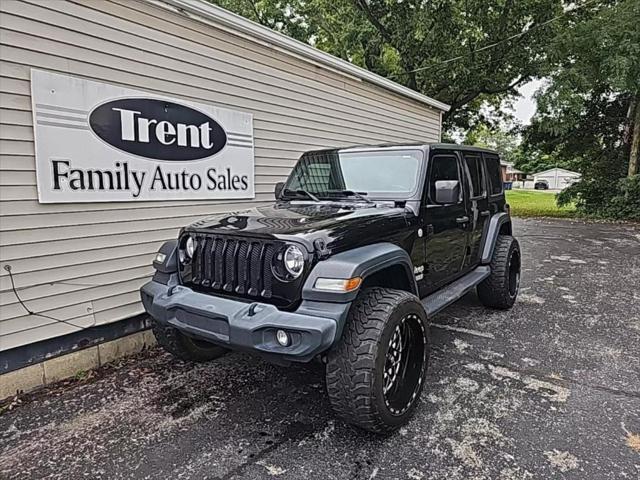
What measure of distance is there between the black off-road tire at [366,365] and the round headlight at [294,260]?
1.28 ft

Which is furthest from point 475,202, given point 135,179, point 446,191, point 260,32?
point 135,179

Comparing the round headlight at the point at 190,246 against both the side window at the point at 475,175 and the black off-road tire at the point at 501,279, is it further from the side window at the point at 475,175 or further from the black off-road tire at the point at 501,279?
the black off-road tire at the point at 501,279

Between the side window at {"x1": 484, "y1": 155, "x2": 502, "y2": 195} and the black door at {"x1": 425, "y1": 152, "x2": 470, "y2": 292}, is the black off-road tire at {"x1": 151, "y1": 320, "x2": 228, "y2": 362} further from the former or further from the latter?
the side window at {"x1": 484, "y1": 155, "x2": 502, "y2": 195}

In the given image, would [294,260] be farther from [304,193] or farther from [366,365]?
[304,193]

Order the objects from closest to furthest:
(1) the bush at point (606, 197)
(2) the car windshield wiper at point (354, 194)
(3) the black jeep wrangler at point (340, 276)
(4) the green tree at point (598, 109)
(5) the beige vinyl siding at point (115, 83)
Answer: (3) the black jeep wrangler at point (340, 276)
(5) the beige vinyl siding at point (115, 83)
(2) the car windshield wiper at point (354, 194)
(4) the green tree at point (598, 109)
(1) the bush at point (606, 197)

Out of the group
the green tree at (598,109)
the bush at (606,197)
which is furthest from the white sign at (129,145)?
the bush at (606,197)

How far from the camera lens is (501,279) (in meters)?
4.59

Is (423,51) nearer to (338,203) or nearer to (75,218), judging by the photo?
(338,203)

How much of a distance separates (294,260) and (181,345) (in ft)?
4.74

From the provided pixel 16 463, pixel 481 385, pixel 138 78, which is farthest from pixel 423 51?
pixel 16 463

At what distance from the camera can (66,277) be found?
338 centimetres

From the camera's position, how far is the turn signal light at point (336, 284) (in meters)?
2.34

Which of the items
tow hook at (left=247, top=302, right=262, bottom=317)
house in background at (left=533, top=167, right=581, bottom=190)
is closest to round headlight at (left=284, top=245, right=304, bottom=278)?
tow hook at (left=247, top=302, right=262, bottom=317)

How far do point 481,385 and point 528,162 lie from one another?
6452cm
